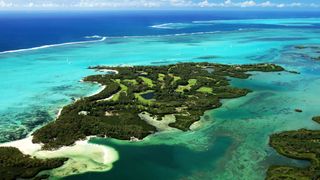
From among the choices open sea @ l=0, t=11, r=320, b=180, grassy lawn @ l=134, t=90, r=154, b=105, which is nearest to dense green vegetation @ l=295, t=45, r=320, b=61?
open sea @ l=0, t=11, r=320, b=180

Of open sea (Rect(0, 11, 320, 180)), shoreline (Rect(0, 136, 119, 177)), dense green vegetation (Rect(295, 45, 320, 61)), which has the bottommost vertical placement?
shoreline (Rect(0, 136, 119, 177))

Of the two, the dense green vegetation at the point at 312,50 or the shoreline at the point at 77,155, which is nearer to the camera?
the shoreline at the point at 77,155

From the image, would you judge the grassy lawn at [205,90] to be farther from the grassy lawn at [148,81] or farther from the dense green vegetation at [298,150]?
the dense green vegetation at [298,150]

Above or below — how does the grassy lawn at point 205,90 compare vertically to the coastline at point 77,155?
above

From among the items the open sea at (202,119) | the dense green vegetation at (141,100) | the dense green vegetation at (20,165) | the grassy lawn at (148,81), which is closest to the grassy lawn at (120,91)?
the dense green vegetation at (141,100)

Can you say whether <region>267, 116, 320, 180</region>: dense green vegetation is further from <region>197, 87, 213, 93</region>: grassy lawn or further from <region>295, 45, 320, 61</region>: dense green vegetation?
<region>295, 45, 320, 61</region>: dense green vegetation

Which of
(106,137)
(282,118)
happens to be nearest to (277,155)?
(282,118)
